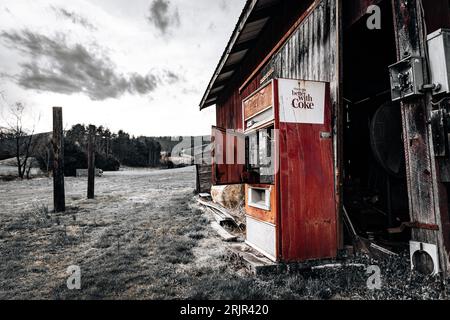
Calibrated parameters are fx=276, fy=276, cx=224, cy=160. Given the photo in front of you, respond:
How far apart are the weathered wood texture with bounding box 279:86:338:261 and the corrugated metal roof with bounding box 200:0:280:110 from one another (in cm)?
397

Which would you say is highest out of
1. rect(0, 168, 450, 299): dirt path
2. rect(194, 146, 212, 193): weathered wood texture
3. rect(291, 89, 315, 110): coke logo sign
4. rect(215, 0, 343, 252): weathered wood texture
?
rect(215, 0, 343, 252): weathered wood texture

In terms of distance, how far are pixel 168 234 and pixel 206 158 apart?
814 centimetres

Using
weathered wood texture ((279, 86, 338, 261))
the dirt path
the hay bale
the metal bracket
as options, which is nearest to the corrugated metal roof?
the metal bracket

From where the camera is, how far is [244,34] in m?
7.95

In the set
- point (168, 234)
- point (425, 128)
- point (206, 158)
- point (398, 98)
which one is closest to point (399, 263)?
point (425, 128)

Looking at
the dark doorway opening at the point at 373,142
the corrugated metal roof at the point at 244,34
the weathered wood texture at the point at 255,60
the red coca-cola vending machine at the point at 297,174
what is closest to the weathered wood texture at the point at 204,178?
the weathered wood texture at the point at 255,60

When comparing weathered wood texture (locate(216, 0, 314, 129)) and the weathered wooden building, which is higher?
weathered wood texture (locate(216, 0, 314, 129))

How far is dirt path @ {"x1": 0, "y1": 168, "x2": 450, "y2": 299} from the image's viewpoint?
3021 millimetres

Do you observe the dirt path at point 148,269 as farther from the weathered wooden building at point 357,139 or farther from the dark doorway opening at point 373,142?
the dark doorway opening at point 373,142

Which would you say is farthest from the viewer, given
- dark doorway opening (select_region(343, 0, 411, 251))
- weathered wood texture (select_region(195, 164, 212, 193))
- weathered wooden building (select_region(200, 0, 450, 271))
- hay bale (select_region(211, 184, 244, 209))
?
weathered wood texture (select_region(195, 164, 212, 193))

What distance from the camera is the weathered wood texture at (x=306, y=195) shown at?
11.9 feet

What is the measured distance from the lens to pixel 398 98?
11.2ft

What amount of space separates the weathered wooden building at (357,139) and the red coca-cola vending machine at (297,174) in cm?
1

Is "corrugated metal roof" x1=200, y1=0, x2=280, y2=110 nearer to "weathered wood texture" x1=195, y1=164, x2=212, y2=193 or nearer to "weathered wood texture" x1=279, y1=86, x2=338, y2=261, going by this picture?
"weathered wood texture" x1=195, y1=164, x2=212, y2=193
